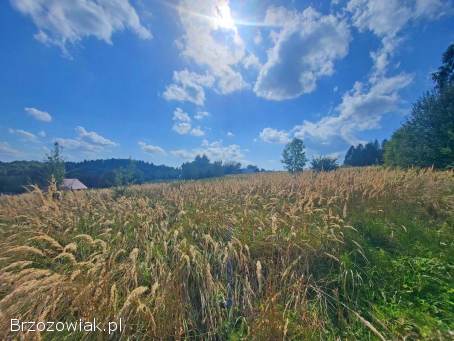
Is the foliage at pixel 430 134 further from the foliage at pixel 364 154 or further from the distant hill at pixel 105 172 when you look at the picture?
the foliage at pixel 364 154

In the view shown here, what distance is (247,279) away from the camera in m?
2.79

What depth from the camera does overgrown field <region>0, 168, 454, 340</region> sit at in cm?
215

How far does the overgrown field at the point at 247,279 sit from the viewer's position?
2152 millimetres

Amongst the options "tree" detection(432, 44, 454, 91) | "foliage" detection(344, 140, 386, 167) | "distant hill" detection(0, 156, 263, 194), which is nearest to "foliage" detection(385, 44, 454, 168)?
"tree" detection(432, 44, 454, 91)

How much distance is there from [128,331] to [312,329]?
1948 millimetres

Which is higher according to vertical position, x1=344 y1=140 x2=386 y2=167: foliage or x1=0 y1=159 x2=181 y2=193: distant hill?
x1=344 y1=140 x2=386 y2=167: foliage

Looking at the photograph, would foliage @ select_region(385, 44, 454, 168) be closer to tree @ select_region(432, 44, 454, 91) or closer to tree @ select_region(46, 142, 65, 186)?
tree @ select_region(432, 44, 454, 91)

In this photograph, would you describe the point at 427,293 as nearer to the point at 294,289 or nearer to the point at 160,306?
the point at 294,289

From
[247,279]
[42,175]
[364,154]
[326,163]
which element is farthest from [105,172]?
[364,154]

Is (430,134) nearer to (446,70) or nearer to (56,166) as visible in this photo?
(446,70)

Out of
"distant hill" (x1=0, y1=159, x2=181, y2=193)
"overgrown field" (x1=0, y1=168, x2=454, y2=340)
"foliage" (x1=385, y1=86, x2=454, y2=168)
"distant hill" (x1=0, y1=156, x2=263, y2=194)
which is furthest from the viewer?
"distant hill" (x1=0, y1=156, x2=263, y2=194)

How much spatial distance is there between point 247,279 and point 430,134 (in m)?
18.3

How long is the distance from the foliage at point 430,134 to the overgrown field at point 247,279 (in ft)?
39.9

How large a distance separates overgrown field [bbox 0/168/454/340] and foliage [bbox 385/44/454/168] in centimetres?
1217
